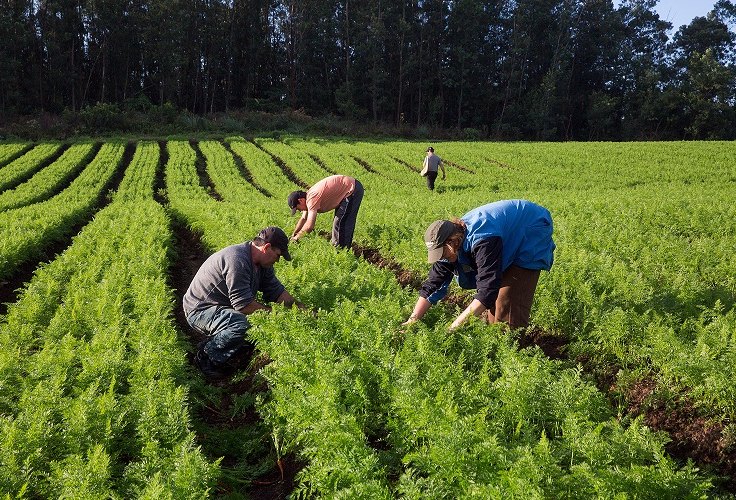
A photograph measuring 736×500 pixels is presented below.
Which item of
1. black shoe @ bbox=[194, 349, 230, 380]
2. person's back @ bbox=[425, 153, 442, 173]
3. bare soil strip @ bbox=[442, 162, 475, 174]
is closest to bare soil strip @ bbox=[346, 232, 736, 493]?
black shoe @ bbox=[194, 349, 230, 380]

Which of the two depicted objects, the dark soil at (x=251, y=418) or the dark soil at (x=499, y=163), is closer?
the dark soil at (x=251, y=418)

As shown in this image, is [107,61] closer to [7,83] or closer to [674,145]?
[7,83]

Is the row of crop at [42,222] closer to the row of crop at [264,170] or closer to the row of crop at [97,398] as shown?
the row of crop at [97,398]

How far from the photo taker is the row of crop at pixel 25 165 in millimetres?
25469

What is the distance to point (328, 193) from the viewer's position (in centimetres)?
909

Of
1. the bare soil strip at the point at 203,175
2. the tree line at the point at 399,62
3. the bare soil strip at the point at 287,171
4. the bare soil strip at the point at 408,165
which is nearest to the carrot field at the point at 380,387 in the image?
the bare soil strip at the point at 203,175

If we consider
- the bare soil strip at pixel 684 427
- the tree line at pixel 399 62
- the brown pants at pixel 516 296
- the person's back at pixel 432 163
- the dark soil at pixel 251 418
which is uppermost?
the tree line at pixel 399 62

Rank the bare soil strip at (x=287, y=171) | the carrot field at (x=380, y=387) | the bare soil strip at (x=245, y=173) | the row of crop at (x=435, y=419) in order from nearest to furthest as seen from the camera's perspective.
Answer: the row of crop at (x=435, y=419) < the carrot field at (x=380, y=387) < the bare soil strip at (x=245, y=173) < the bare soil strip at (x=287, y=171)

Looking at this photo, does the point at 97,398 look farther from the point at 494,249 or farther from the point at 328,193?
the point at 328,193

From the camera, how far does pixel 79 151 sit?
33.2 metres

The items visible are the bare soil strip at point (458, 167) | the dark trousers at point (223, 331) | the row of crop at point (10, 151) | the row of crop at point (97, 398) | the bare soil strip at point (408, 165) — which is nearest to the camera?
the row of crop at point (97, 398)

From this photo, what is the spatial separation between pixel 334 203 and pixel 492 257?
4997mm

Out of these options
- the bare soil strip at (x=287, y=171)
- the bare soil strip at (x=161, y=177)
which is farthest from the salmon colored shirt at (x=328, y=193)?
the bare soil strip at (x=287, y=171)

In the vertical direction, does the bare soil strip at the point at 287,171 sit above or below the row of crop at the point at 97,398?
above
